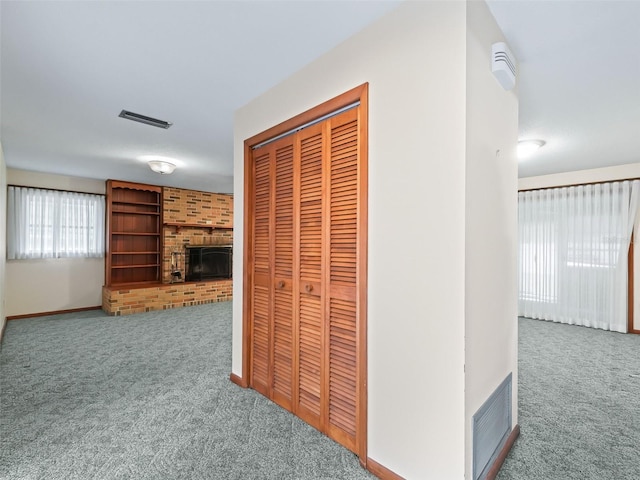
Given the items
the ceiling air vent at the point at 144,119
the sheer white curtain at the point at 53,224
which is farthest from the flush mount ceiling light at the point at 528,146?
the sheer white curtain at the point at 53,224

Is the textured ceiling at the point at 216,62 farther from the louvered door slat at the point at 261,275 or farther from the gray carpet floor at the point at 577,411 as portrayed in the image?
the gray carpet floor at the point at 577,411

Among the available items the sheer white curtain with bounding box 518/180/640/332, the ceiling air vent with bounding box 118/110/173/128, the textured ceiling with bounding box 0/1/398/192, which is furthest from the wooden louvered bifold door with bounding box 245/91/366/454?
the sheer white curtain with bounding box 518/180/640/332

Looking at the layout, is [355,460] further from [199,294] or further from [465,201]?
[199,294]

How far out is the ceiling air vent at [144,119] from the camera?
299 centimetres

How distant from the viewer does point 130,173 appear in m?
5.54

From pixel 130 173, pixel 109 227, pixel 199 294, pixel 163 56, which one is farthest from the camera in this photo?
pixel 199 294

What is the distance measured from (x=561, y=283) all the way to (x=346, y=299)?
4.96 meters

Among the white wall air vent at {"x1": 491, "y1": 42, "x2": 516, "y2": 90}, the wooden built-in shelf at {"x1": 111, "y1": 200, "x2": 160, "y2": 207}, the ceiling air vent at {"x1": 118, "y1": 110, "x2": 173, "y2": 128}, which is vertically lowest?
the wooden built-in shelf at {"x1": 111, "y1": 200, "x2": 160, "y2": 207}

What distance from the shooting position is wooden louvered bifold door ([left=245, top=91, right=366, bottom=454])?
1.90 metres

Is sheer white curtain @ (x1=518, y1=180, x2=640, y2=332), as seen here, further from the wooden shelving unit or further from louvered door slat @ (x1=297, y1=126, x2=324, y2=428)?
the wooden shelving unit

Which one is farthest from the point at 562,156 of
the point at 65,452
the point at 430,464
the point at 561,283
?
the point at 65,452

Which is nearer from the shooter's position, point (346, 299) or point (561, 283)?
point (346, 299)

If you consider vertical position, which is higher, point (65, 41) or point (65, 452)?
point (65, 41)

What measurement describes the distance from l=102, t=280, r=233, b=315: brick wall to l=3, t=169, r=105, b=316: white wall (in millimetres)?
334
